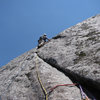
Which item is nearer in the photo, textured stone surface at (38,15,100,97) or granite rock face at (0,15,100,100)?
granite rock face at (0,15,100,100)

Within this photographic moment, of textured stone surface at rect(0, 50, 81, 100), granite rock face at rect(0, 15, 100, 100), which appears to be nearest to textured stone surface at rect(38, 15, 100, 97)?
granite rock face at rect(0, 15, 100, 100)

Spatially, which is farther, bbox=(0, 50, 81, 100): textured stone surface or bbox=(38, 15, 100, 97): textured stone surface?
bbox=(38, 15, 100, 97): textured stone surface

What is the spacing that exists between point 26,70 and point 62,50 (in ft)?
9.71

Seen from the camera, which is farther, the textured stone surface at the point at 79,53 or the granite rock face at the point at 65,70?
the textured stone surface at the point at 79,53

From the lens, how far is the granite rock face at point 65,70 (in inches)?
259

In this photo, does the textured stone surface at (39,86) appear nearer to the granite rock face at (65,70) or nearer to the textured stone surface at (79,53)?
the granite rock face at (65,70)

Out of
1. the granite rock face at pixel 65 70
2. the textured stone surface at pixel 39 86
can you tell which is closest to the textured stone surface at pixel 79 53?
the granite rock face at pixel 65 70

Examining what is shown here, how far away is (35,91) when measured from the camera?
731cm

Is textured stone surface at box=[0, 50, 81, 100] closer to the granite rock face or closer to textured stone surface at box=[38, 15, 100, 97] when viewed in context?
the granite rock face

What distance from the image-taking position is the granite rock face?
259 inches

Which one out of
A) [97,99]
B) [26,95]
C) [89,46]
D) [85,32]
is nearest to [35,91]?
[26,95]

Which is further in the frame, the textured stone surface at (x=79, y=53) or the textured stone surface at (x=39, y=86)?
the textured stone surface at (x=79, y=53)

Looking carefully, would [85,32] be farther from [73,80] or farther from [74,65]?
[73,80]

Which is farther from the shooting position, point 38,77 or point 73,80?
point 38,77
